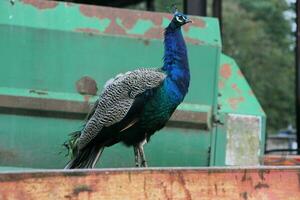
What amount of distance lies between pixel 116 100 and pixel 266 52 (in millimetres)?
19894

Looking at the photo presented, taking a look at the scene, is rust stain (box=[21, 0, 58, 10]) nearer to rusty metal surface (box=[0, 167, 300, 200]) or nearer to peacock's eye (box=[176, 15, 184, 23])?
peacock's eye (box=[176, 15, 184, 23])

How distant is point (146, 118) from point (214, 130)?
1.66ft

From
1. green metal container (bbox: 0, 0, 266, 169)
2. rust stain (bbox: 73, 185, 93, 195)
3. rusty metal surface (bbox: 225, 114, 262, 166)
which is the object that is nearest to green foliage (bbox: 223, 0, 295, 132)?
rusty metal surface (bbox: 225, 114, 262, 166)

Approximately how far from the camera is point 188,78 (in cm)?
379

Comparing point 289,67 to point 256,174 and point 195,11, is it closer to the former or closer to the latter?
point 195,11

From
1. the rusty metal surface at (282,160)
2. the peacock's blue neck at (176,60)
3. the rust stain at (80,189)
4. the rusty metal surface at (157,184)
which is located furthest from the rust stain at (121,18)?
the rust stain at (80,189)

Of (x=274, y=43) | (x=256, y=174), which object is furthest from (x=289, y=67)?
(x=256, y=174)

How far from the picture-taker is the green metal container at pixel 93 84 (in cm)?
373

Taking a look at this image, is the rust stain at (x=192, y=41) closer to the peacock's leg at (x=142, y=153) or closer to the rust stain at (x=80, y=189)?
the peacock's leg at (x=142, y=153)

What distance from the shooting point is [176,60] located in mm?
3752

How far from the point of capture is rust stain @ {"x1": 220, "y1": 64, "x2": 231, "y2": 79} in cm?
414

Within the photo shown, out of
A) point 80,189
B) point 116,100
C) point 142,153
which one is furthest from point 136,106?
point 80,189

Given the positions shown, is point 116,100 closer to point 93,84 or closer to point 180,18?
point 93,84

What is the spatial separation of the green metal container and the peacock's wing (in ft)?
0.56
